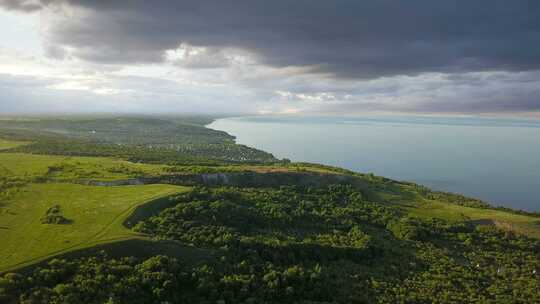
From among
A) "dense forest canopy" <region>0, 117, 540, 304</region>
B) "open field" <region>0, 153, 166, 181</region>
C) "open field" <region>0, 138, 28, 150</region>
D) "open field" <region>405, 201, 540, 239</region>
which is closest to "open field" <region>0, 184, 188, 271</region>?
"dense forest canopy" <region>0, 117, 540, 304</region>

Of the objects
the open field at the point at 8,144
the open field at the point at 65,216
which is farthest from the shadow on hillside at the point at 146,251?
the open field at the point at 8,144

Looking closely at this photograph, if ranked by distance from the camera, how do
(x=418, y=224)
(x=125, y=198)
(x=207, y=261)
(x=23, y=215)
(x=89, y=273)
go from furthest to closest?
(x=418, y=224) → (x=125, y=198) → (x=23, y=215) → (x=207, y=261) → (x=89, y=273)

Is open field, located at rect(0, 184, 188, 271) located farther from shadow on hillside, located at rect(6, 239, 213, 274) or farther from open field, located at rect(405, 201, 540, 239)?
open field, located at rect(405, 201, 540, 239)

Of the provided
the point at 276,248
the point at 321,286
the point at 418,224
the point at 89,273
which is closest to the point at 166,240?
the point at 89,273

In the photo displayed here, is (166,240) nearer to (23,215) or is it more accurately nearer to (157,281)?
(157,281)

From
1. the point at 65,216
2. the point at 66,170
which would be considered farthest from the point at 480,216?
the point at 66,170

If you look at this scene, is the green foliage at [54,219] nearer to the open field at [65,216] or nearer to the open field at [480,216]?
the open field at [65,216]

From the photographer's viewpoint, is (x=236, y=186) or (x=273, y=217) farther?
(x=236, y=186)

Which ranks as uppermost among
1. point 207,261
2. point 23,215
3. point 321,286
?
point 23,215

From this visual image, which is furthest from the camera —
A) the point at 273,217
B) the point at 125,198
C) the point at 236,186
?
the point at 236,186
